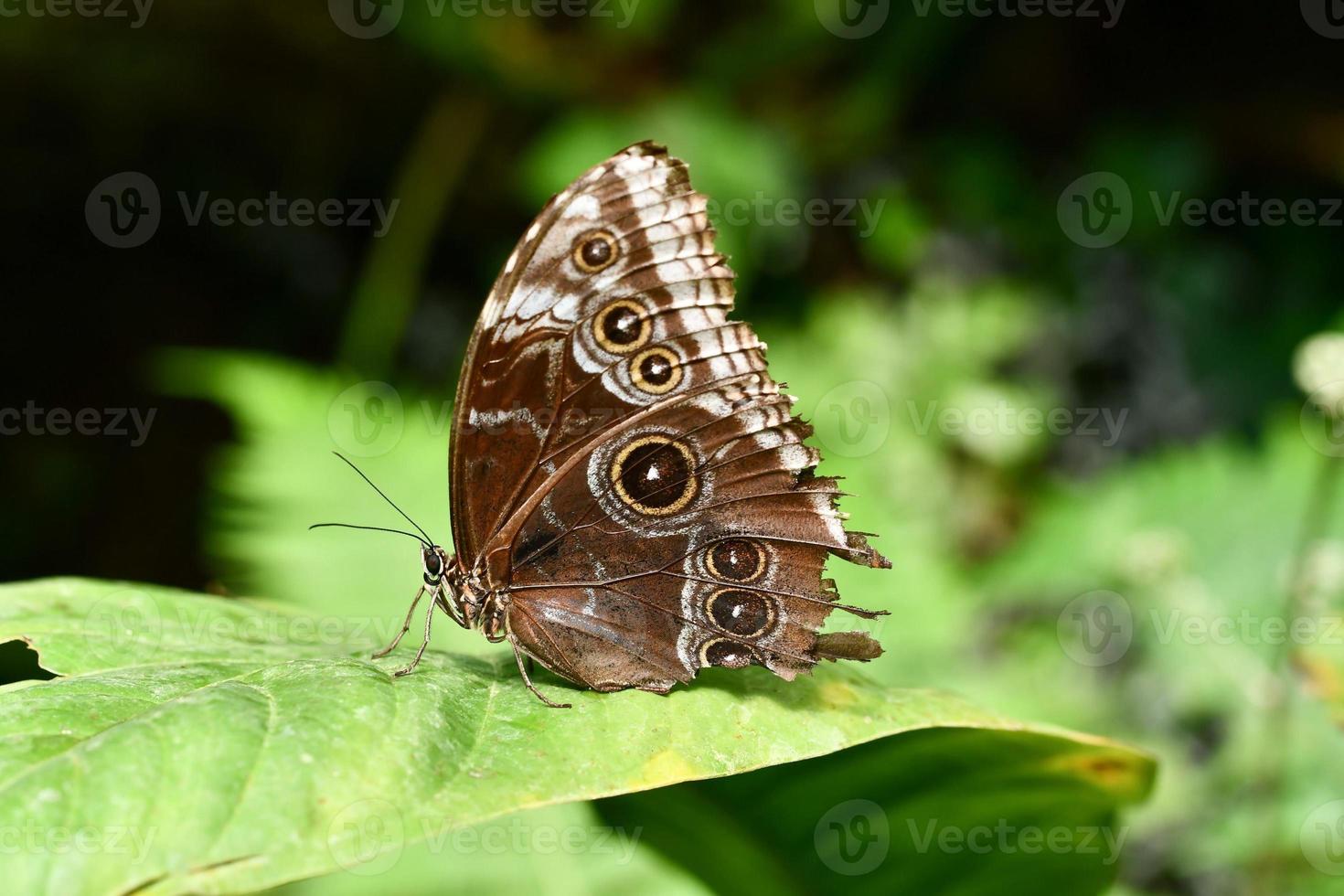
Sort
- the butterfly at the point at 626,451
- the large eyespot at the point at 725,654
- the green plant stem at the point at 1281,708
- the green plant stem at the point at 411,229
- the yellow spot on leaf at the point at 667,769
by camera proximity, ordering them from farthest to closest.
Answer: the green plant stem at the point at 411,229, the green plant stem at the point at 1281,708, the butterfly at the point at 626,451, the large eyespot at the point at 725,654, the yellow spot on leaf at the point at 667,769

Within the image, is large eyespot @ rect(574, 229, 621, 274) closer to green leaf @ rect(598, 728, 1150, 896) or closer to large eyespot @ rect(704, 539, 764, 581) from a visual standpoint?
large eyespot @ rect(704, 539, 764, 581)

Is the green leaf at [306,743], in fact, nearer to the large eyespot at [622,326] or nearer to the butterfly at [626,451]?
A: the butterfly at [626,451]

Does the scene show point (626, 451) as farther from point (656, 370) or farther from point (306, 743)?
point (306, 743)

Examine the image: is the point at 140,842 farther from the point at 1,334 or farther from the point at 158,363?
the point at 1,334

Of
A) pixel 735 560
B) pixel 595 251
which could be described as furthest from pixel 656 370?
pixel 735 560

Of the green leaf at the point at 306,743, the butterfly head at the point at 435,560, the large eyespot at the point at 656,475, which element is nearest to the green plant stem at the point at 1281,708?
the green leaf at the point at 306,743

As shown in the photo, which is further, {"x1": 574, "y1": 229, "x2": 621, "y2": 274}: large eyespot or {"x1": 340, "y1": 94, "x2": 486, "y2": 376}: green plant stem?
{"x1": 340, "y1": 94, "x2": 486, "y2": 376}: green plant stem

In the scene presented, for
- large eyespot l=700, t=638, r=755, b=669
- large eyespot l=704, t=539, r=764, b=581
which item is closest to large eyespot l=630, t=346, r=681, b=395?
large eyespot l=704, t=539, r=764, b=581
